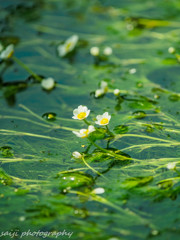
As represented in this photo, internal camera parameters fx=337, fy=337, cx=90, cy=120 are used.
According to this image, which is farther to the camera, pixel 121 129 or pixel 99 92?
pixel 99 92

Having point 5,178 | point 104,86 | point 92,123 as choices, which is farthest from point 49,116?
point 5,178

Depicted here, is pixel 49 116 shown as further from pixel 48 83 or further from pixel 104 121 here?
pixel 104 121

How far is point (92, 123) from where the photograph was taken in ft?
6.06

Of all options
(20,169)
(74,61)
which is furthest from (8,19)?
(20,169)

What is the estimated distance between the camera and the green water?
1376mm

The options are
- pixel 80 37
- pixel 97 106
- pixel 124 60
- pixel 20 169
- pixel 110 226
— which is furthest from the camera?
pixel 80 37

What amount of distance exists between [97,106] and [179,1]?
155cm

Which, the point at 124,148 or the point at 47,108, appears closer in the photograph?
the point at 124,148

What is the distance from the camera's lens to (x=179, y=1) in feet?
9.75

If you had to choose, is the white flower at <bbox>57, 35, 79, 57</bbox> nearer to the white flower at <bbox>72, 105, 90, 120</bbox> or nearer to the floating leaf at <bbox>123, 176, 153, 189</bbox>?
the white flower at <bbox>72, 105, 90, 120</bbox>

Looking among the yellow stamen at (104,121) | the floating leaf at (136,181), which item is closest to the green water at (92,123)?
the floating leaf at (136,181)

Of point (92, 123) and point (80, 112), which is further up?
point (80, 112)

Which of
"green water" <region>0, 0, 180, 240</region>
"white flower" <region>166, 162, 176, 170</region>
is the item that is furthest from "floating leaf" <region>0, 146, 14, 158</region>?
"white flower" <region>166, 162, 176, 170</region>

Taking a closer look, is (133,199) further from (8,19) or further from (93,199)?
(8,19)
